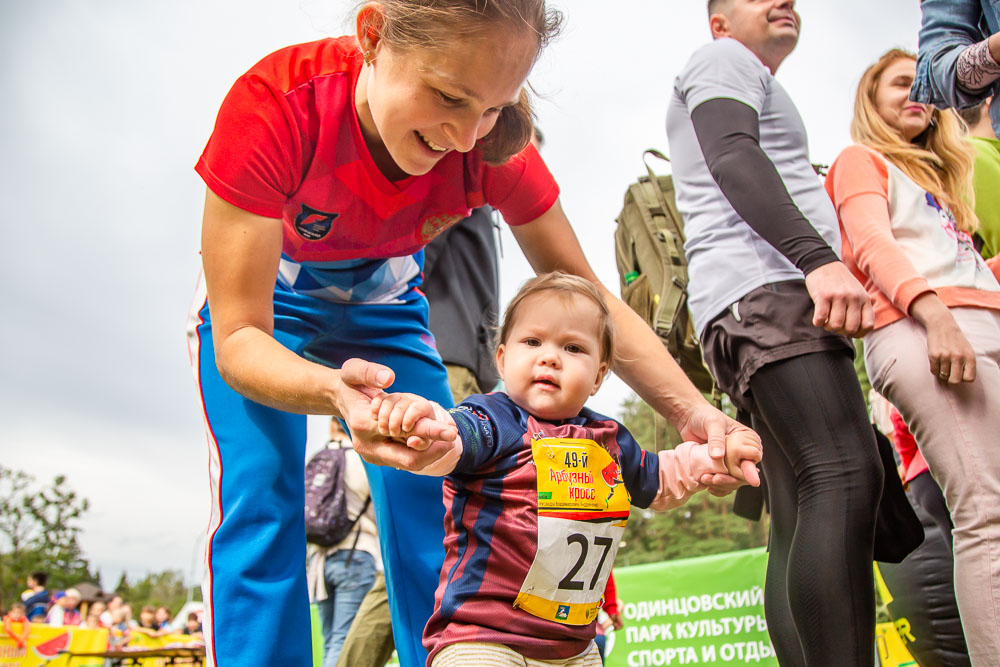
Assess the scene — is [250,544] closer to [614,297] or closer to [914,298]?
[614,297]

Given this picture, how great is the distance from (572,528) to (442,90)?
0.80m

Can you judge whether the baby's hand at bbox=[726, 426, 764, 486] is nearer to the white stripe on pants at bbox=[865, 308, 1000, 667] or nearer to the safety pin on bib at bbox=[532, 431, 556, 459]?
the safety pin on bib at bbox=[532, 431, 556, 459]

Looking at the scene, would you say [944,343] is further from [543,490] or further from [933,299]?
[543,490]

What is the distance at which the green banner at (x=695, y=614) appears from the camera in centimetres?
406

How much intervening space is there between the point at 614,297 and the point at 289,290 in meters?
0.75

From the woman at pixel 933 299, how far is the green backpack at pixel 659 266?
20.5 inches

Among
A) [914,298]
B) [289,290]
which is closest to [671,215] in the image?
[914,298]

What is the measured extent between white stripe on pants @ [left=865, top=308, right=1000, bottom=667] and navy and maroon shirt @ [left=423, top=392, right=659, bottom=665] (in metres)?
0.81

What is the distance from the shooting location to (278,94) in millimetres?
1412

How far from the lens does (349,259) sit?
169 cm

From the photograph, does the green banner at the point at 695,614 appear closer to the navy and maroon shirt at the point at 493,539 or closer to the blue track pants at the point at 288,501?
the blue track pants at the point at 288,501

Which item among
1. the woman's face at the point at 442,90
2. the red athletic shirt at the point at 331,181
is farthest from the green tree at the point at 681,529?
the woman's face at the point at 442,90

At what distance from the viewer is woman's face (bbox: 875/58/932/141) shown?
231cm

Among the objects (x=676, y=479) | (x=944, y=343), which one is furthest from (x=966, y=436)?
(x=676, y=479)
